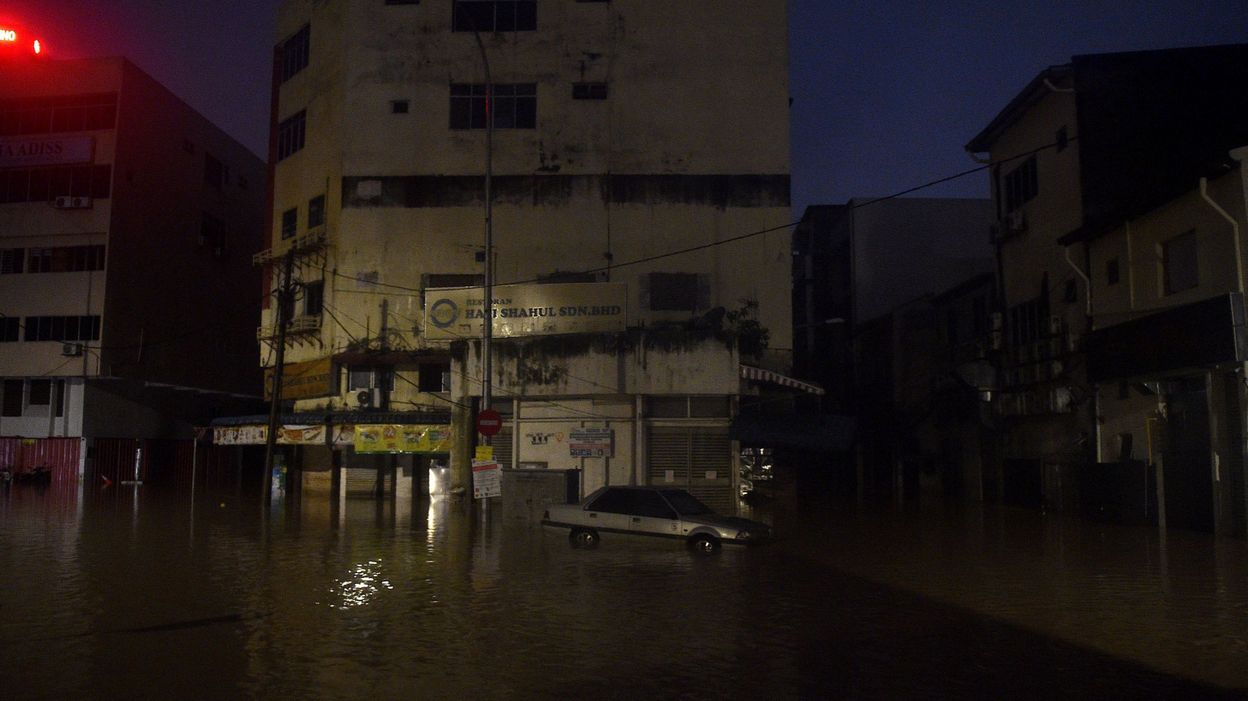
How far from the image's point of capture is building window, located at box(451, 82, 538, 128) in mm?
42031

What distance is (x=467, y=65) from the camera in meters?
42.3

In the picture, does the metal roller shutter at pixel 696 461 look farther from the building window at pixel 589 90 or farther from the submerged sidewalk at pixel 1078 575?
the building window at pixel 589 90

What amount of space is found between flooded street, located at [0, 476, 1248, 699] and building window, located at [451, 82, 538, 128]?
24097 millimetres

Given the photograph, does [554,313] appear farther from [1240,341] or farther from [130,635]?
[130,635]

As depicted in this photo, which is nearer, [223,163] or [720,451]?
[720,451]

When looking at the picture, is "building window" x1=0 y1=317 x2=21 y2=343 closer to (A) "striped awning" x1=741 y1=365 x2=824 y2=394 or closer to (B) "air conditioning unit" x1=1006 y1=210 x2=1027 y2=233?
(A) "striped awning" x1=741 y1=365 x2=824 y2=394

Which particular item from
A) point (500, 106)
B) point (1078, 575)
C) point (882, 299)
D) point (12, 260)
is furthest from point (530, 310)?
point (12, 260)

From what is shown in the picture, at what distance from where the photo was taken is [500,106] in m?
42.4

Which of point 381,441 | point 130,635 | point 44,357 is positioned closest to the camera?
point 130,635

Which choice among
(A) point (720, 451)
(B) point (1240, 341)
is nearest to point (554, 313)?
(A) point (720, 451)

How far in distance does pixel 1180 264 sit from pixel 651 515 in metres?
14.7

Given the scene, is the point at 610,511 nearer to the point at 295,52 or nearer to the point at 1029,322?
the point at 1029,322

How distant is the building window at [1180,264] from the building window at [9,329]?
49.5 metres

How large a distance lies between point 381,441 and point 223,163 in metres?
29.3
